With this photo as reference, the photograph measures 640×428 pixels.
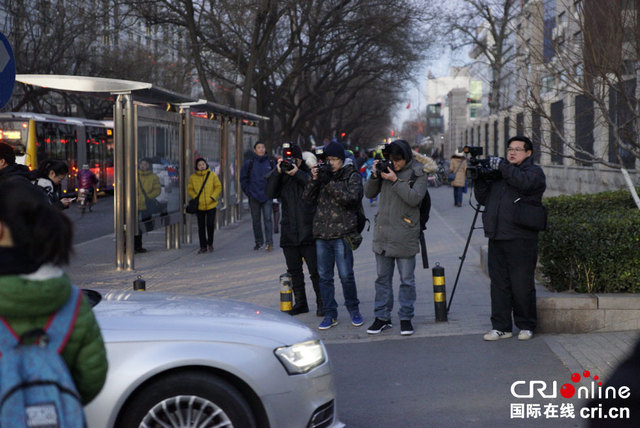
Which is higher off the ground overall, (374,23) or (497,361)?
(374,23)

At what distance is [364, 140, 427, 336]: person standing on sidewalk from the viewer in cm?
794

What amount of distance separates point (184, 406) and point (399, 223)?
4073mm

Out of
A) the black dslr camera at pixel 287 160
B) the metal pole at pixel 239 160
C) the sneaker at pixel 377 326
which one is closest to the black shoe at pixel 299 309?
the sneaker at pixel 377 326

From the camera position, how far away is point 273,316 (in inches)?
196

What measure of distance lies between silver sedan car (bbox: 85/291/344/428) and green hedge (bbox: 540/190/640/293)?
422cm

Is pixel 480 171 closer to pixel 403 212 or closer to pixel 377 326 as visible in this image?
pixel 403 212

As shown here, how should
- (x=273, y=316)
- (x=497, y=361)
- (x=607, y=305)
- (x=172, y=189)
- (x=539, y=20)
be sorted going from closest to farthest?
(x=273, y=316)
(x=497, y=361)
(x=607, y=305)
(x=539, y=20)
(x=172, y=189)

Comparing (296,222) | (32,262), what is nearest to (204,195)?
(296,222)

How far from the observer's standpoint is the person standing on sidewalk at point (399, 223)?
313 inches

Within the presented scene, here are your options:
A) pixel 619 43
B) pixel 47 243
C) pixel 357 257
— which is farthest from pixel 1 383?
pixel 357 257

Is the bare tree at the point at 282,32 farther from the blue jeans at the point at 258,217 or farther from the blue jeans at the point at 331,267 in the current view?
the blue jeans at the point at 331,267

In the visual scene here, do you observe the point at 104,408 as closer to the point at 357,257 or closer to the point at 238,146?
the point at 357,257

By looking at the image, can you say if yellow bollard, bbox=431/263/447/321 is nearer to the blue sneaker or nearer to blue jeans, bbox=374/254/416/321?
blue jeans, bbox=374/254/416/321

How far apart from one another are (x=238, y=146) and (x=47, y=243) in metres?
20.6
